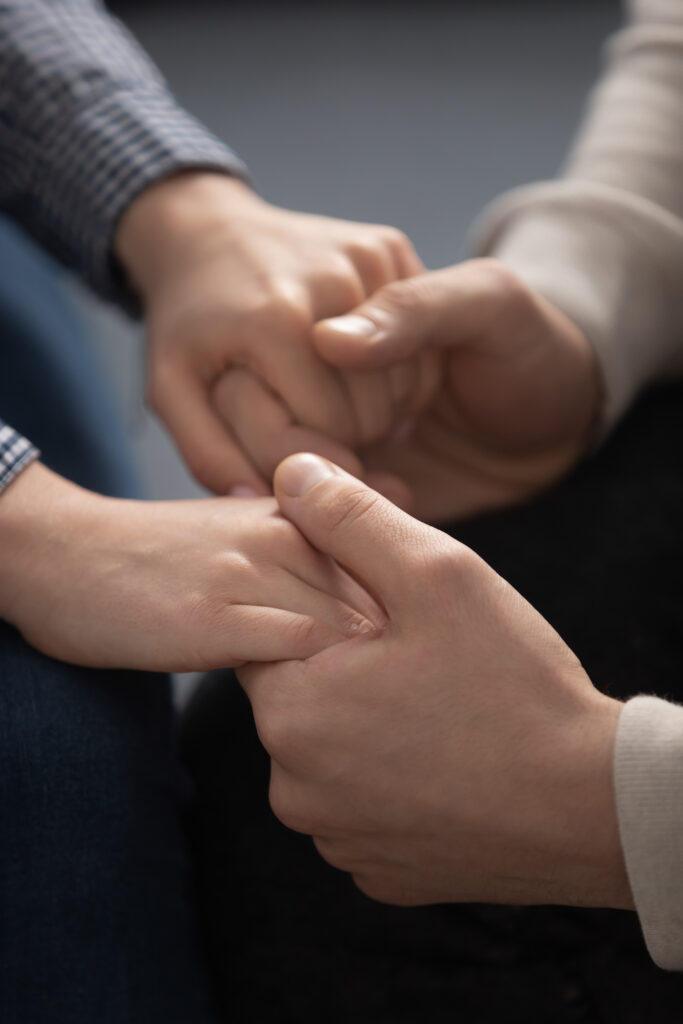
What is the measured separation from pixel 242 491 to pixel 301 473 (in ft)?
0.36

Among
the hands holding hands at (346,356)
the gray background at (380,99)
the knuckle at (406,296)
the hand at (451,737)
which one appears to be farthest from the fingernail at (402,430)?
the gray background at (380,99)

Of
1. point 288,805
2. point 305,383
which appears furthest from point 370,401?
point 288,805

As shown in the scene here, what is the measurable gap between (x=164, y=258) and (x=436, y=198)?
1107 millimetres

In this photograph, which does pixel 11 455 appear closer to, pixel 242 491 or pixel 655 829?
pixel 242 491

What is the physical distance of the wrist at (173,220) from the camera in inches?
26.5

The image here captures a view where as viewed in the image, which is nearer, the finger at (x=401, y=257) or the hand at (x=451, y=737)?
the hand at (x=451, y=737)

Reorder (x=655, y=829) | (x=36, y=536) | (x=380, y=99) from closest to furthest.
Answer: (x=655, y=829), (x=36, y=536), (x=380, y=99)

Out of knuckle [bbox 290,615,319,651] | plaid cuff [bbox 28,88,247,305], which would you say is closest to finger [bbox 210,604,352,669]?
knuckle [bbox 290,615,319,651]

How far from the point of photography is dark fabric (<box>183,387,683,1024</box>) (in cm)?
50

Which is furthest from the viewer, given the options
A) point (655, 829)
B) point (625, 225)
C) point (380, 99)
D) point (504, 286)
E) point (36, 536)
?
point (380, 99)

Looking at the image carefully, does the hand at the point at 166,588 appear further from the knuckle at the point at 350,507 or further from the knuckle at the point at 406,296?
the knuckle at the point at 406,296

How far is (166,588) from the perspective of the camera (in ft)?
1.61

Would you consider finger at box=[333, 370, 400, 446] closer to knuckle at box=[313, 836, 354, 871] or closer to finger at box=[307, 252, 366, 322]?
finger at box=[307, 252, 366, 322]

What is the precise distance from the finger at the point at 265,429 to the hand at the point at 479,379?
A: 0.05 metres
